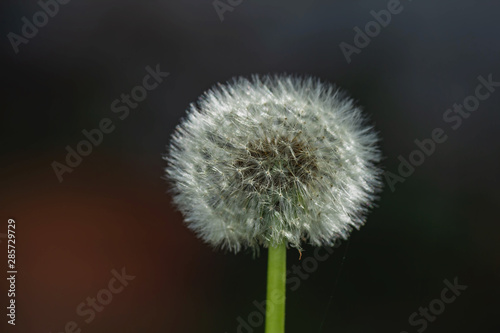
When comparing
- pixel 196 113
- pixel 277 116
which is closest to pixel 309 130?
pixel 277 116

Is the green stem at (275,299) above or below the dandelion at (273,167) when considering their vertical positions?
below

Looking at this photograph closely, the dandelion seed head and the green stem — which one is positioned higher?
the dandelion seed head

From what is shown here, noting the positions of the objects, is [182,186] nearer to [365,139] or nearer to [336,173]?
[336,173]

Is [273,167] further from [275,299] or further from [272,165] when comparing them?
[275,299]

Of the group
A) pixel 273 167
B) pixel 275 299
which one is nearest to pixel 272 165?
pixel 273 167

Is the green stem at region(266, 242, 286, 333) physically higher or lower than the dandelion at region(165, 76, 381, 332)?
lower

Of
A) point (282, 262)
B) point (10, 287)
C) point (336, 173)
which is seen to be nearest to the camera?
point (282, 262)
